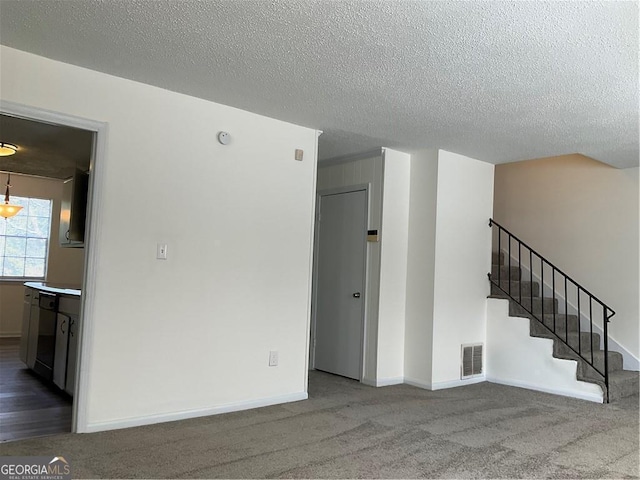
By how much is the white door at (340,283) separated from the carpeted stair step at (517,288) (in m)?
1.54

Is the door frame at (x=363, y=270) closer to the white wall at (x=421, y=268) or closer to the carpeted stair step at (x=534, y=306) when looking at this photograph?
the white wall at (x=421, y=268)

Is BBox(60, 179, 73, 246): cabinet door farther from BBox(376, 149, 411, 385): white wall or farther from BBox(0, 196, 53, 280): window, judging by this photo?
BBox(376, 149, 411, 385): white wall

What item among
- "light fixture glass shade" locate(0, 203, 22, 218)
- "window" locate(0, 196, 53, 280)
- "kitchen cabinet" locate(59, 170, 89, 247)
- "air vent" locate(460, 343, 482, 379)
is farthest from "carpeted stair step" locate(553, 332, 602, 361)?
"window" locate(0, 196, 53, 280)

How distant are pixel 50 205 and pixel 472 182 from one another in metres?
6.22

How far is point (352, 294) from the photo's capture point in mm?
5383

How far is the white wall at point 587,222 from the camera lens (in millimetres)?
5465

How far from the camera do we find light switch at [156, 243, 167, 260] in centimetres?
359

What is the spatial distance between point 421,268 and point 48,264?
5733mm

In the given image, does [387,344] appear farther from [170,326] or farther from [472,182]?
[170,326]

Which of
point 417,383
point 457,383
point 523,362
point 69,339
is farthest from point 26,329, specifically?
point 523,362

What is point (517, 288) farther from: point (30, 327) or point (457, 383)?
point (30, 327)

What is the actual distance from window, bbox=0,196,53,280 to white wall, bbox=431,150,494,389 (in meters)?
5.99
